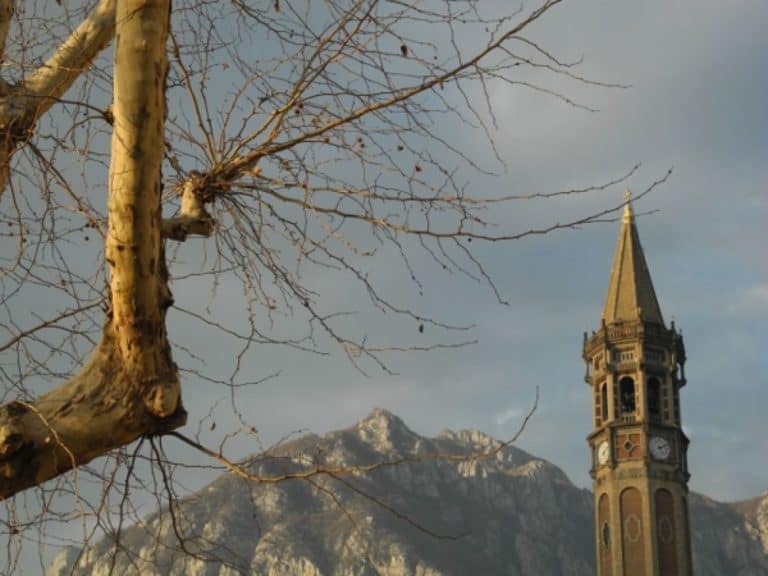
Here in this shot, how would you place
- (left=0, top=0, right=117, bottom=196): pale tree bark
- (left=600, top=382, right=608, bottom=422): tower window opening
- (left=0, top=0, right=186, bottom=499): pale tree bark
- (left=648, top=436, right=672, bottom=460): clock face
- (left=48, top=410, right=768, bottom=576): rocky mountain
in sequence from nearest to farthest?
1. (left=0, top=0, right=186, bottom=499): pale tree bark
2. (left=0, top=0, right=117, bottom=196): pale tree bark
3. (left=648, top=436, right=672, bottom=460): clock face
4. (left=600, top=382, right=608, bottom=422): tower window opening
5. (left=48, top=410, right=768, bottom=576): rocky mountain

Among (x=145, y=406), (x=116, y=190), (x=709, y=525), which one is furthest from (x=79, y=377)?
(x=709, y=525)

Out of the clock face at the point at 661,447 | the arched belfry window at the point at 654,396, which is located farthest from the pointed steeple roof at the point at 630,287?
the clock face at the point at 661,447

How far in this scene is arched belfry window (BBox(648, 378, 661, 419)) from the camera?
61.1m

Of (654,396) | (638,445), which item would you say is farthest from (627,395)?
(638,445)

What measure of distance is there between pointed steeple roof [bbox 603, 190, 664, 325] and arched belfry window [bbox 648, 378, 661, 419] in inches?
125

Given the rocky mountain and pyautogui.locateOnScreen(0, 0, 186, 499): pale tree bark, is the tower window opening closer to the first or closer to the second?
the rocky mountain

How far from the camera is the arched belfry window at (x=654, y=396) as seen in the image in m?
61.1

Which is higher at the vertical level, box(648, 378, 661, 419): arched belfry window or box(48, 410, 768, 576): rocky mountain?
box(48, 410, 768, 576): rocky mountain

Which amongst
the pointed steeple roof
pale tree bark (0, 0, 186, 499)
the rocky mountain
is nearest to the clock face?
the pointed steeple roof

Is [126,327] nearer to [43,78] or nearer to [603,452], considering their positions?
[43,78]

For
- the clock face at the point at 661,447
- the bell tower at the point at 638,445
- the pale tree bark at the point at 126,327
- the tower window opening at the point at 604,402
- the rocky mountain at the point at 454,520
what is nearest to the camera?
the pale tree bark at the point at 126,327

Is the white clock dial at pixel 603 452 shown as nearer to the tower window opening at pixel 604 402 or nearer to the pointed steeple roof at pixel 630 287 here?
the tower window opening at pixel 604 402

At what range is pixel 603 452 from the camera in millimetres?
62062

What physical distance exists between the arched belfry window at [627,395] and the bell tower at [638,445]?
2.0 inches
